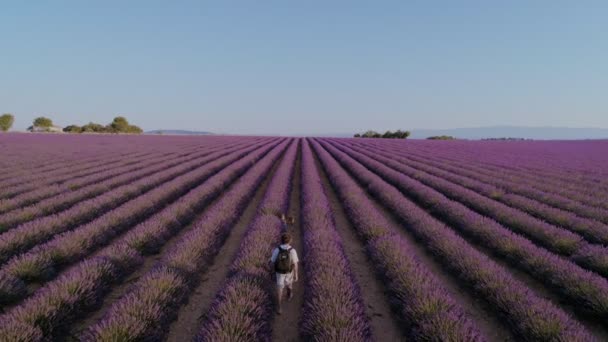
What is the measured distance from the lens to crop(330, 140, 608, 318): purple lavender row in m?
3.94

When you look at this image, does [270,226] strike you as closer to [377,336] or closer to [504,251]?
[377,336]

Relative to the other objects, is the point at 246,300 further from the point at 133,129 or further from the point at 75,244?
the point at 133,129

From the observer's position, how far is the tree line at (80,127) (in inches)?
3278

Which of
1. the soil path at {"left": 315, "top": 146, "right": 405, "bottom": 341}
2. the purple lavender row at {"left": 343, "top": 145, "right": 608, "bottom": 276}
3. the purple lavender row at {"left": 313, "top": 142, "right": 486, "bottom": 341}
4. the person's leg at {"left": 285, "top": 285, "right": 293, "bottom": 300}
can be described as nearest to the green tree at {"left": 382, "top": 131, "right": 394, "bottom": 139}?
the purple lavender row at {"left": 343, "top": 145, "right": 608, "bottom": 276}

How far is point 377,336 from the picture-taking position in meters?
3.73

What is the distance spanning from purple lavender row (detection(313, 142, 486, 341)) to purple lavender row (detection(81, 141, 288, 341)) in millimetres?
2842

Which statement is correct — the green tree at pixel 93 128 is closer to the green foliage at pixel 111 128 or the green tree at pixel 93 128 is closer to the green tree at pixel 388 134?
the green foliage at pixel 111 128

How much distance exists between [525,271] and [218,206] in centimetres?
651

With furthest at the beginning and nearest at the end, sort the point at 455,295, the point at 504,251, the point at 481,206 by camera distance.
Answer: the point at 481,206 < the point at 504,251 < the point at 455,295

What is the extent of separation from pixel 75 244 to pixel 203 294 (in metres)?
2.60

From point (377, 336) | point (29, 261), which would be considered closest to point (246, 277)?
point (377, 336)

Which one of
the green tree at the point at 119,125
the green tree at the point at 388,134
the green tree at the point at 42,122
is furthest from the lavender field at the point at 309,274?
the green tree at the point at 42,122

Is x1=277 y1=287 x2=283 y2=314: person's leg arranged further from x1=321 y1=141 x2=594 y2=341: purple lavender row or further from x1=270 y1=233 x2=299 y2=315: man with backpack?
x1=321 y1=141 x2=594 y2=341: purple lavender row

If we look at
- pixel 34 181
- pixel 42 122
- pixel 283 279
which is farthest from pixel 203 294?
pixel 42 122
